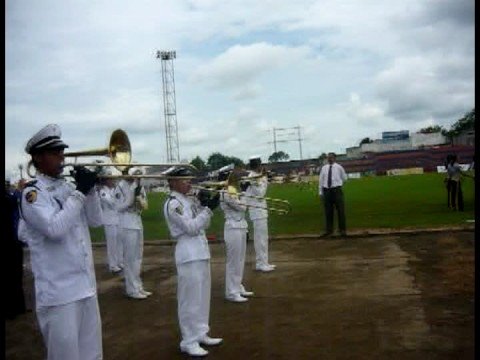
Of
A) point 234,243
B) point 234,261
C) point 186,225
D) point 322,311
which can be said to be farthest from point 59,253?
point 234,243

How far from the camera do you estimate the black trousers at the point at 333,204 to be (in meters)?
12.9

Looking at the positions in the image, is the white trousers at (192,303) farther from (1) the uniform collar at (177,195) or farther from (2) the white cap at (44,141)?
(2) the white cap at (44,141)

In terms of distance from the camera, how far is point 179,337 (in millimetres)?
6328

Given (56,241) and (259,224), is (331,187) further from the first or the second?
(56,241)

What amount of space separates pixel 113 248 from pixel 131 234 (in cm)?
236

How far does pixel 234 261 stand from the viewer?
7984mm

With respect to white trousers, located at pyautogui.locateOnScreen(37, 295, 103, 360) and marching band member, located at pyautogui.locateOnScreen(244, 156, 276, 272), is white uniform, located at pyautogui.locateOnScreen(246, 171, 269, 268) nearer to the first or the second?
marching band member, located at pyautogui.locateOnScreen(244, 156, 276, 272)

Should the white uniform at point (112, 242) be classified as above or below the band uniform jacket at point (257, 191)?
below

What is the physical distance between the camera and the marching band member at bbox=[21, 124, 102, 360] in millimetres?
3781

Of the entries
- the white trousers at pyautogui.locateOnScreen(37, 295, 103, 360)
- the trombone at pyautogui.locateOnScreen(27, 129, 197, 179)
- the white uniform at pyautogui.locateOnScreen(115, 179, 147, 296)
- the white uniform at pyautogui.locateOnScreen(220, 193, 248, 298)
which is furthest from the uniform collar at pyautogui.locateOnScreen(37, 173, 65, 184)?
the white uniform at pyautogui.locateOnScreen(115, 179, 147, 296)

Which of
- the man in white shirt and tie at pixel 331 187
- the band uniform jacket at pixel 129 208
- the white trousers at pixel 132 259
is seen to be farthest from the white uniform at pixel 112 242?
the man in white shirt and tie at pixel 331 187

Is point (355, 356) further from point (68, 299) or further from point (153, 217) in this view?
point (153, 217)

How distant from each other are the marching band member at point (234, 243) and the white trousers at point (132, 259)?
1.51 metres

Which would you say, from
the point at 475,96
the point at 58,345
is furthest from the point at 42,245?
the point at 475,96
